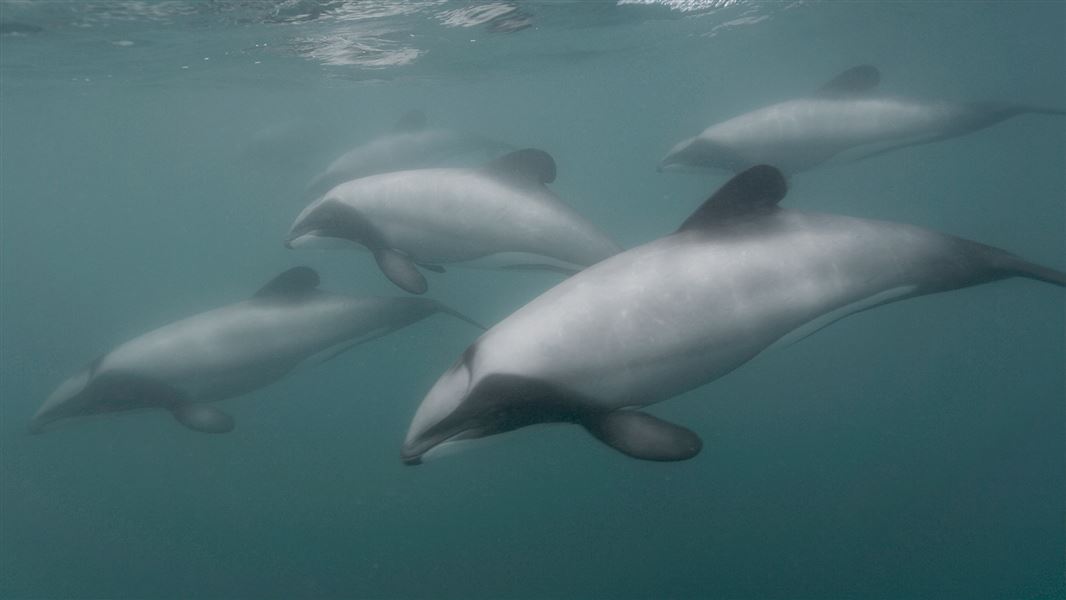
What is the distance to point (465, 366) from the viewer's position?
5.40m

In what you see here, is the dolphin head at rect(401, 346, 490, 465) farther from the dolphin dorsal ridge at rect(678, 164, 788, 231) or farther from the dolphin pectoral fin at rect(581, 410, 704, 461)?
the dolphin dorsal ridge at rect(678, 164, 788, 231)

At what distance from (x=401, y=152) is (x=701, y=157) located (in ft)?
27.6

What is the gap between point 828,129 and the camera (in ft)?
42.0

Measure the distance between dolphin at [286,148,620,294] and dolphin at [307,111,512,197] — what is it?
834cm

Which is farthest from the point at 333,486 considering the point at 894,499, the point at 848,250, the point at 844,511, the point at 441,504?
the point at 848,250

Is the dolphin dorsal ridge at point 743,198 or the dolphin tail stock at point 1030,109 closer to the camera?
the dolphin dorsal ridge at point 743,198

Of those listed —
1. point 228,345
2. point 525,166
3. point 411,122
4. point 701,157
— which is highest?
point 525,166

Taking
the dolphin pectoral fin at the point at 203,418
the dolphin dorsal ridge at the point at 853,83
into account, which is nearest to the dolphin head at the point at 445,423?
the dolphin pectoral fin at the point at 203,418

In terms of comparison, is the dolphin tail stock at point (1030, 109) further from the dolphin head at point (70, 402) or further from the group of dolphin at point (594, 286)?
the dolphin head at point (70, 402)

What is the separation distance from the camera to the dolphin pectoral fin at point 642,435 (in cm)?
502

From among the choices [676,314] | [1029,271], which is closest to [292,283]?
[676,314]

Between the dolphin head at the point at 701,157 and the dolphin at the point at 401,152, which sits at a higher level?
the dolphin head at the point at 701,157

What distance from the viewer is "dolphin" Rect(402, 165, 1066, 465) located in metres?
5.07

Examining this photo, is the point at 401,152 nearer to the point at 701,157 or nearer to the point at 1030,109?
the point at 701,157
